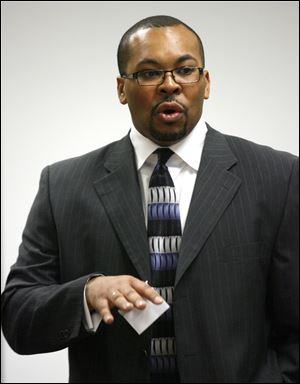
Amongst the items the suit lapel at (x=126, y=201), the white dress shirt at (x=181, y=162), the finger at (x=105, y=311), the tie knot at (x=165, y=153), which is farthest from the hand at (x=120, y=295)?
the tie knot at (x=165, y=153)

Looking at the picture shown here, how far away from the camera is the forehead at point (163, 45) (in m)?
1.06

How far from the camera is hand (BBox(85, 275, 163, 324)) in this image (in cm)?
89

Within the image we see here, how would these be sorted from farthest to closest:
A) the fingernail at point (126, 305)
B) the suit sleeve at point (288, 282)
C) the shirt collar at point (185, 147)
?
the shirt collar at point (185, 147), the suit sleeve at point (288, 282), the fingernail at point (126, 305)

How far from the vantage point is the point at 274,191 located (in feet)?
3.51

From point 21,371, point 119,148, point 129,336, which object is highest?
point 119,148

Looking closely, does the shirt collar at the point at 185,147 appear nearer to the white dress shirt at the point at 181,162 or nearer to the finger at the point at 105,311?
the white dress shirt at the point at 181,162

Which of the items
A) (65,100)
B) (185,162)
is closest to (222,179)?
(185,162)

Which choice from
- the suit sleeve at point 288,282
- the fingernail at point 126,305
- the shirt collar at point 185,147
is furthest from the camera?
the shirt collar at point 185,147

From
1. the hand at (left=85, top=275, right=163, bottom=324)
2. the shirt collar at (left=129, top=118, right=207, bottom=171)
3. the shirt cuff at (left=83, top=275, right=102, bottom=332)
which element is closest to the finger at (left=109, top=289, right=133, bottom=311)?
the hand at (left=85, top=275, right=163, bottom=324)

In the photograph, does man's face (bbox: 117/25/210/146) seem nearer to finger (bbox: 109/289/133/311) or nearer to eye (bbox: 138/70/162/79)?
eye (bbox: 138/70/162/79)

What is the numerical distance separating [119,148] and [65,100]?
0.75m

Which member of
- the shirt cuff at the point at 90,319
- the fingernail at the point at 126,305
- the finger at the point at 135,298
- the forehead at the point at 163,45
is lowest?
the shirt cuff at the point at 90,319

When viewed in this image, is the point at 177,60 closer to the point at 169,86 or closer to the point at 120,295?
the point at 169,86

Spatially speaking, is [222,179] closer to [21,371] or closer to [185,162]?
[185,162]
